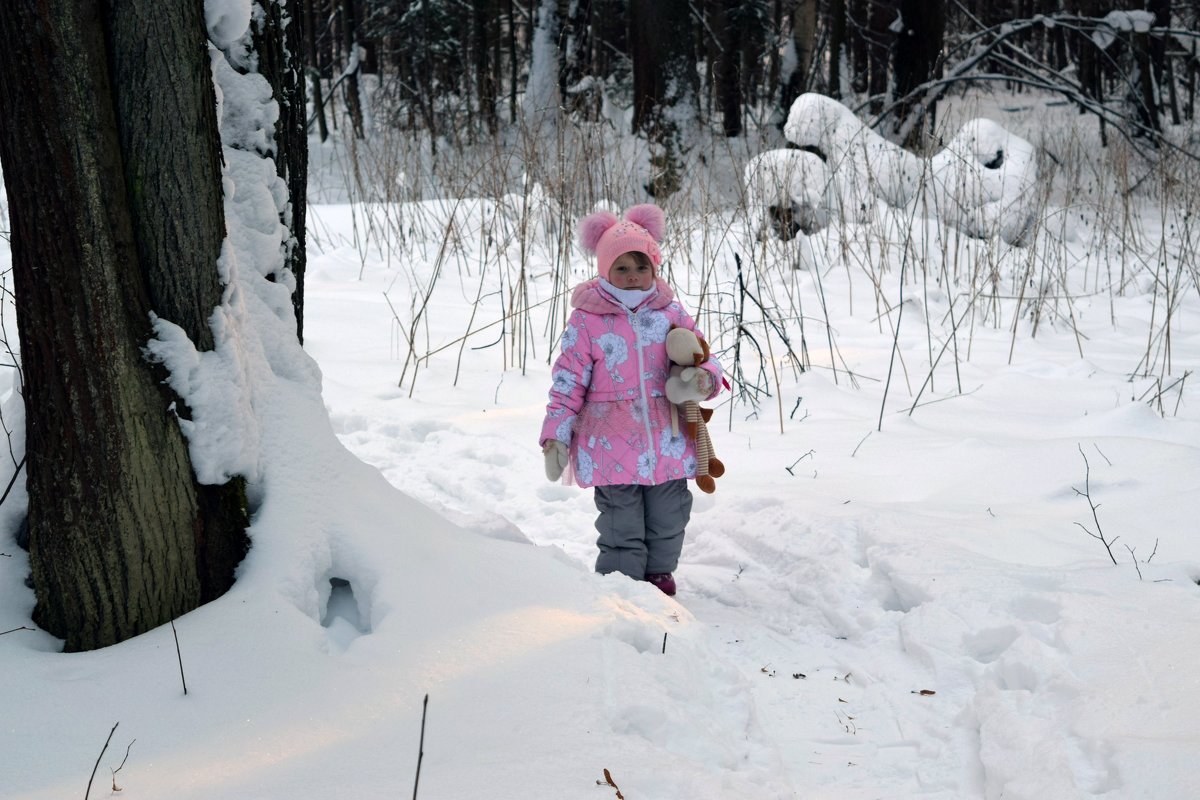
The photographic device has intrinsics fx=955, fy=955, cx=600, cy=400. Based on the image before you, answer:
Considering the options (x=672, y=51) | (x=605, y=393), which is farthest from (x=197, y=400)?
(x=672, y=51)

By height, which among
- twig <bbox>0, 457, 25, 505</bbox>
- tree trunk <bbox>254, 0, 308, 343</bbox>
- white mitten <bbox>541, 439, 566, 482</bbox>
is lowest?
white mitten <bbox>541, 439, 566, 482</bbox>

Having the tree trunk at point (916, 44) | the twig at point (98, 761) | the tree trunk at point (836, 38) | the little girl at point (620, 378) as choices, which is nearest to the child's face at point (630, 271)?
the little girl at point (620, 378)

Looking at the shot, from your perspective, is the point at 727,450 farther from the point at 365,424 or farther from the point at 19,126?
the point at 19,126

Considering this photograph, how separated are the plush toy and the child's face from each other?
16 cm

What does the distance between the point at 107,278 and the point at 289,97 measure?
2.23 ft

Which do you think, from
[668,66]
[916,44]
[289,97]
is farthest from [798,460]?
[916,44]

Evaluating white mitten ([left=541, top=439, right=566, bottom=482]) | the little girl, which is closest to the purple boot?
the little girl

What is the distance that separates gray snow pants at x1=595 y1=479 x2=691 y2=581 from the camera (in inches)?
102

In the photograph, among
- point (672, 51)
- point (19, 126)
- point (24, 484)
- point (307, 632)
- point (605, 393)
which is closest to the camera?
point (19, 126)

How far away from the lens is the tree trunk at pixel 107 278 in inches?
58.7

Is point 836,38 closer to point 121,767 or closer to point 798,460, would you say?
point 798,460

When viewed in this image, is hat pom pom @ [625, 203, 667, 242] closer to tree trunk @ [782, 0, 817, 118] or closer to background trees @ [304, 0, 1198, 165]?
background trees @ [304, 0, 1198, 165]

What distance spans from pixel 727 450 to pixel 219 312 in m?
2.34

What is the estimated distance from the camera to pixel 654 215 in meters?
2.55
